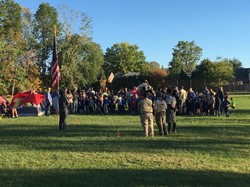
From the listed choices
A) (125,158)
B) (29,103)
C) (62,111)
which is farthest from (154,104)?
(29,103)

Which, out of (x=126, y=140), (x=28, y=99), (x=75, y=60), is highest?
(x=75, y=60)

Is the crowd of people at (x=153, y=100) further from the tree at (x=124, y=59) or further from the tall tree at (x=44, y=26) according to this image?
the tree at (x=124, y=59)

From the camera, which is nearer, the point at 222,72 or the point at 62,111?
the point at 62,111

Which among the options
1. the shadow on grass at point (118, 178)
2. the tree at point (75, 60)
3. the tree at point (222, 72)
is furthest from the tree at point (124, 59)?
the shadow on grass at point (118, 178)

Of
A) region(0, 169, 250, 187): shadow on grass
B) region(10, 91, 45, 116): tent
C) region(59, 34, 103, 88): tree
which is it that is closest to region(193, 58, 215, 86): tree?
region(59, 34, 103, 88): tree

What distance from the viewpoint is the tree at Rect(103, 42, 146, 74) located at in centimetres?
11600

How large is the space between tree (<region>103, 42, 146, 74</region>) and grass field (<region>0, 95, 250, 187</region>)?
102 meters

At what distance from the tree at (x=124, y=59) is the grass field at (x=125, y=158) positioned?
10171 centimetres

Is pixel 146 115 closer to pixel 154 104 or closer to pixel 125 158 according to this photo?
pixel 154 104

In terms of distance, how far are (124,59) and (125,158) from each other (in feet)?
353

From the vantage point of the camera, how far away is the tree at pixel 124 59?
116000 mm

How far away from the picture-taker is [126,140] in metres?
12.4

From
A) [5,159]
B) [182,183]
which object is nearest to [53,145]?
[5,159]

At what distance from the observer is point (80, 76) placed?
197 feet
